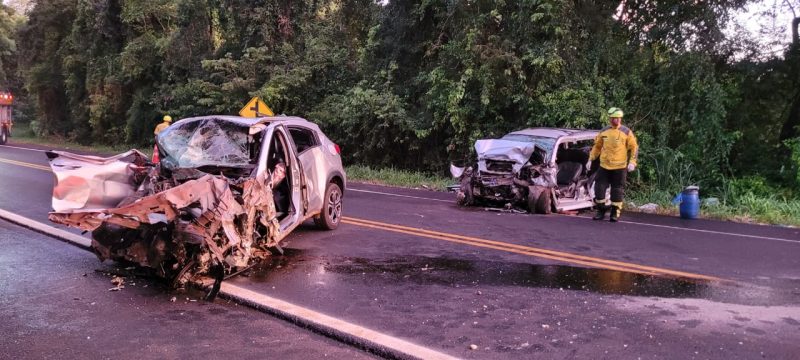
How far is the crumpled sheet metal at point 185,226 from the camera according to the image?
5227mm

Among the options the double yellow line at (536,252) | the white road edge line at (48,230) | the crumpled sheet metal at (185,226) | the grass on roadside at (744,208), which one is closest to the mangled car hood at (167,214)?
the crumpled sheet metal at (185,226)

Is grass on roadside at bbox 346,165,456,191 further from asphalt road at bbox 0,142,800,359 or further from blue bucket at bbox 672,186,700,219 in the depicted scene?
asphalt road at bbox 0,142,800,359

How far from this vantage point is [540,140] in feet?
38.0

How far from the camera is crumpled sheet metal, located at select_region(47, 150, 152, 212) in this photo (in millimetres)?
5801

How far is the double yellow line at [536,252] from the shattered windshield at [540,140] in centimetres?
355

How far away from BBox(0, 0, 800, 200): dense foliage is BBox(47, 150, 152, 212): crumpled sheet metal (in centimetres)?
1127

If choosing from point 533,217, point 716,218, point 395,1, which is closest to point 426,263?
point 533,217

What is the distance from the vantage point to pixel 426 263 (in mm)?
6871

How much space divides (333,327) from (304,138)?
13.9ft

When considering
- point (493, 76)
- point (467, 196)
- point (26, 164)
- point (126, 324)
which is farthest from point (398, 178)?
point (126, 324)

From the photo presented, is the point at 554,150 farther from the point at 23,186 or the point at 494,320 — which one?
the point at 23,186

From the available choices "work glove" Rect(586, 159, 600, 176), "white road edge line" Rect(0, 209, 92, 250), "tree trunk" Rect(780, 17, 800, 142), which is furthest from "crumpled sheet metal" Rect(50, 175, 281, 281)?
"tree trunk" Rect(780, 17, 800, 142)

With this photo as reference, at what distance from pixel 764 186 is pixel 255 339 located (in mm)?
13905

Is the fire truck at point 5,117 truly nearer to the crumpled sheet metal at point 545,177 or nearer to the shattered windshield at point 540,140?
the shattered windshield at point 540,140
